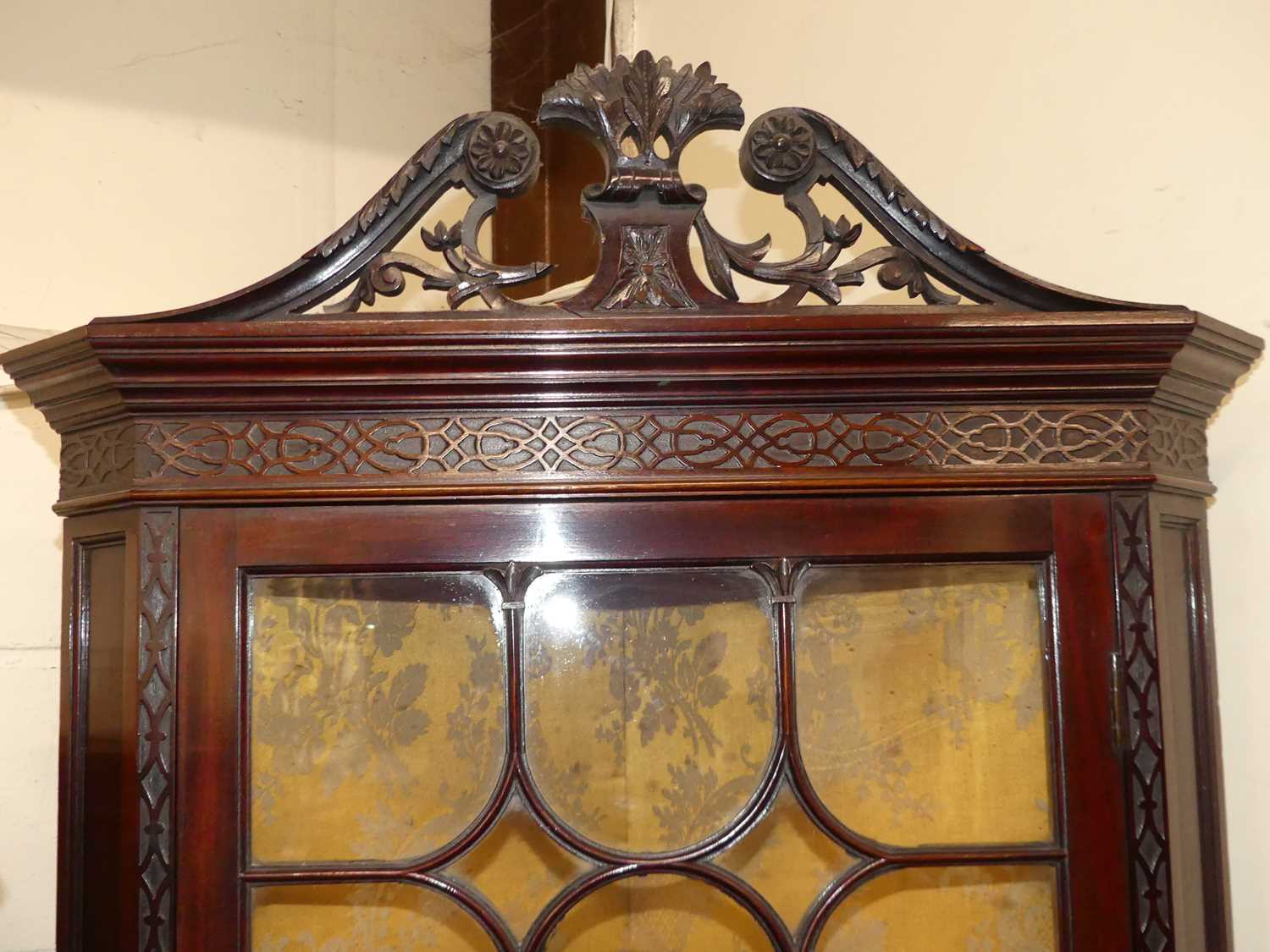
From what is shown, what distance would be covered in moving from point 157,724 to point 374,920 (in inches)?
7.9

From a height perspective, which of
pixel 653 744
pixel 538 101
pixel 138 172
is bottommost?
pixel 653 744

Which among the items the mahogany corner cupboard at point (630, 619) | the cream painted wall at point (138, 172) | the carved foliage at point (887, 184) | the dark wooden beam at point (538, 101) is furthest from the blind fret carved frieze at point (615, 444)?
the dark wooden beam at point (538, 101)

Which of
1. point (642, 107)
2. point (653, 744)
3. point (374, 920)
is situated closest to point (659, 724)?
point (653, 744)

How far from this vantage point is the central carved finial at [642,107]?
0.97 m

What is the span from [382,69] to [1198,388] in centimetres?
104

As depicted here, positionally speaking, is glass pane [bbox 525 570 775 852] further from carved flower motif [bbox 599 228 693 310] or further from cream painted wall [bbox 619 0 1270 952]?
cream painted wall [bbox 619 0 1270 952]

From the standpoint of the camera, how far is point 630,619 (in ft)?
3.07

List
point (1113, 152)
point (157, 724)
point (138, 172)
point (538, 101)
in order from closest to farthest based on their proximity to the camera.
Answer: point (157, 724) → point (1113, 152) → point (138, 172) → point (538, 101)

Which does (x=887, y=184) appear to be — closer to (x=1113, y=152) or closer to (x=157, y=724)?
(x=1113, y=152)

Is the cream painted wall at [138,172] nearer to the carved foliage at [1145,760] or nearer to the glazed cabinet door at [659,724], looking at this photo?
the glazed cabinet door at [659,724]

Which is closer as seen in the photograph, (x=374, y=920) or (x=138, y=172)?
(x=374, y=920)

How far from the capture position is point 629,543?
Result: 0.91 meters

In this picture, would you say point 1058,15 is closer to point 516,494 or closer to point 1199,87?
point 1199,87

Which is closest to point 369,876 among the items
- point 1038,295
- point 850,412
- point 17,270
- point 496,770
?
point 496,770
